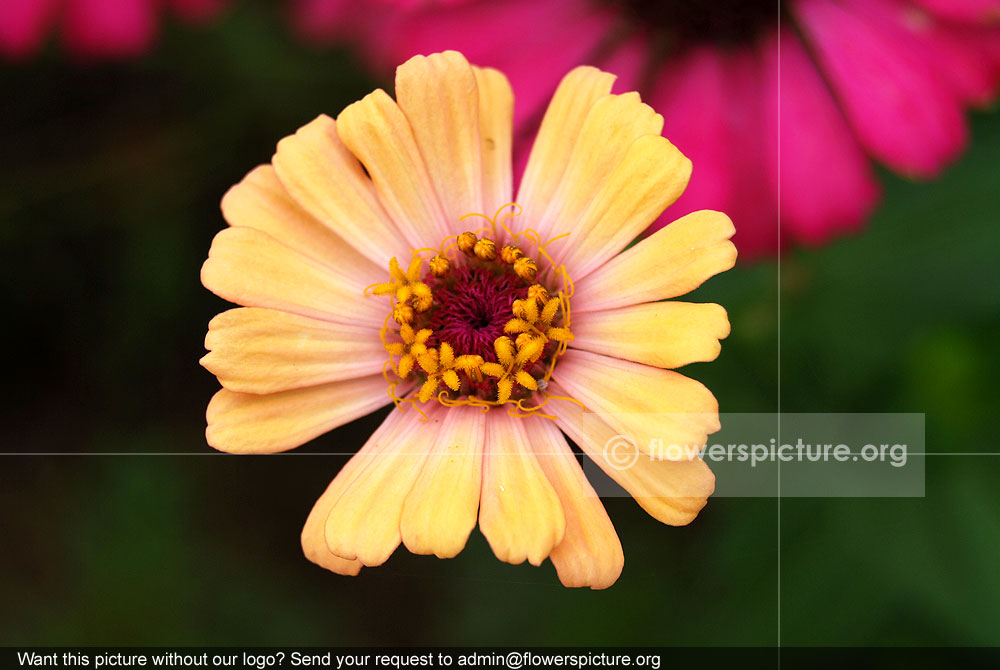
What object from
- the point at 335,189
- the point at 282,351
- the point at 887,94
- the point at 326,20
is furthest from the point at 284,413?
the point at 887,94

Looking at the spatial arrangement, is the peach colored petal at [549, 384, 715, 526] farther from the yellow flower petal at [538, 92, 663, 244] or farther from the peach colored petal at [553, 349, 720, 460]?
the yellow flower petal at [538, 92, 663, 244]

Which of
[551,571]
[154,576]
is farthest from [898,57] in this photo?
[154,576]

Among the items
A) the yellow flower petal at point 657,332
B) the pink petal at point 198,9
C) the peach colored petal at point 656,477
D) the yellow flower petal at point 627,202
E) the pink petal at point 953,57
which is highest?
the pink petal at point 198,9

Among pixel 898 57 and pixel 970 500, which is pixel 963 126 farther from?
pixel 970 500

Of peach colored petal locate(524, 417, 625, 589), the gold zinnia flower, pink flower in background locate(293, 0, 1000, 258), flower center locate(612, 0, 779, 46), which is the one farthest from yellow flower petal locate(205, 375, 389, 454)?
flower center locate(612, 0, 779, 46)

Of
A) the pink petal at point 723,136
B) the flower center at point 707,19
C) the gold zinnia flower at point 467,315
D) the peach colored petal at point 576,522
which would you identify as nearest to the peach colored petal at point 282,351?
the gold zinnia flower at point 467,315

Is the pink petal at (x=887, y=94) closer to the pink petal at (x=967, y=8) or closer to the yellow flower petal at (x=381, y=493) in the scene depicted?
the pink petal at (x=967, y=8)
